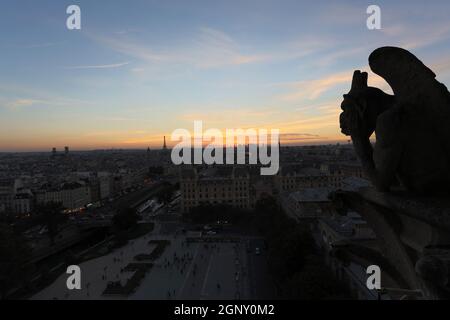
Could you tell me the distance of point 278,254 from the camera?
20500mm

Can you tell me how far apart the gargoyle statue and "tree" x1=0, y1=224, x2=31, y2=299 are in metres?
21.0

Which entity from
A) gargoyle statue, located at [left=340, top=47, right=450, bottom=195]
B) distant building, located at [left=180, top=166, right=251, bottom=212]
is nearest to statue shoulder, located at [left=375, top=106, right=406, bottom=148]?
gargoyle statue, located at [left=340, top=47, right=450, bottom=195]

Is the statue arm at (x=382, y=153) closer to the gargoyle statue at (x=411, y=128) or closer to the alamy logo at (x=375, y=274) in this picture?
the gargoyle statue at (x=411, y=128)

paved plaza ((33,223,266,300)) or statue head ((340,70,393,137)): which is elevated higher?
statue head ((340,70,393,137))

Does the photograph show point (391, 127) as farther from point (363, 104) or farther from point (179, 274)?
point (179, 274)

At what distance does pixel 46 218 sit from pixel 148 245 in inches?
377

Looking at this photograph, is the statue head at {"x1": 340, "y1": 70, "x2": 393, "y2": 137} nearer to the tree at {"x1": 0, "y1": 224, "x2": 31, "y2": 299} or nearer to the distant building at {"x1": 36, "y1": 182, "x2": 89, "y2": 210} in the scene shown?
the tree at {"x1": 0, "y1": 224, "x2": 31, "y2": 299}

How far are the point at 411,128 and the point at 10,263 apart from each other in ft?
70.7

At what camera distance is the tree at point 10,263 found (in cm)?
1970

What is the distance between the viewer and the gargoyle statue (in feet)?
9.23
